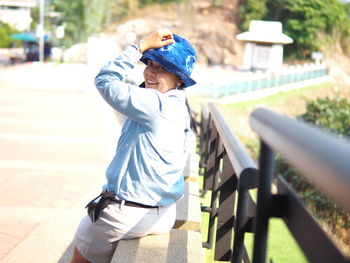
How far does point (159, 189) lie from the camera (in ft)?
8.96

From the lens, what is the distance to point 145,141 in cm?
267

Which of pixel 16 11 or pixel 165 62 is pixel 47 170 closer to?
pixel 165 62

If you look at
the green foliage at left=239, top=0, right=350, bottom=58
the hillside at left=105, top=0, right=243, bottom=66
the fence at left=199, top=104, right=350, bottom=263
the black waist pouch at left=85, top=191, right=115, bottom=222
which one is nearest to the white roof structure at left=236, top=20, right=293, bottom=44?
the hillside at left=105, top=0, right=243, bottom=66

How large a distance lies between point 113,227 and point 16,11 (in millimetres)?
104662

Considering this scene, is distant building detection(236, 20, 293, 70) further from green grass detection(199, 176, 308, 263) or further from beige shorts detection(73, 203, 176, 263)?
beige shorts detection(73, 203, 176, 263)

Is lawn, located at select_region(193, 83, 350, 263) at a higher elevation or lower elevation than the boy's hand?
lower

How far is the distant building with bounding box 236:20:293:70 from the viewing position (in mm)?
35647

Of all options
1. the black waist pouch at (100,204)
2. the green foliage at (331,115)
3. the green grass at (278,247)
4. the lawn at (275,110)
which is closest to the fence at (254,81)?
the lawn at (275,110)

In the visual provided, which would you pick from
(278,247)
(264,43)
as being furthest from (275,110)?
(264,43)

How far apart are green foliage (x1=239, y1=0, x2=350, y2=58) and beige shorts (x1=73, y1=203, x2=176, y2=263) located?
55.9m

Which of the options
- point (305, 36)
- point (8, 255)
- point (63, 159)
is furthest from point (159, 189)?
point (305, 36)

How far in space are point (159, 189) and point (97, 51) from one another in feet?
111

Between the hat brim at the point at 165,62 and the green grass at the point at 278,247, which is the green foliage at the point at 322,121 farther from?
the hat brim at the point at 165,62

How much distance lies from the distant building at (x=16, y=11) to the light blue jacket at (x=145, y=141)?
91111 mm
